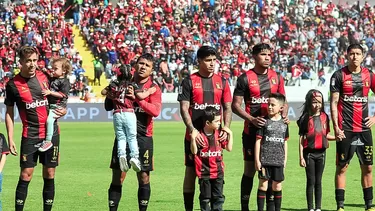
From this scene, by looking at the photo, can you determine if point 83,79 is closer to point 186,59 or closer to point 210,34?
point 186,59

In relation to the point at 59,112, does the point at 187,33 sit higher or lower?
higher

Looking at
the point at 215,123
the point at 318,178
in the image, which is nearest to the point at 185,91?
the point at 215,123

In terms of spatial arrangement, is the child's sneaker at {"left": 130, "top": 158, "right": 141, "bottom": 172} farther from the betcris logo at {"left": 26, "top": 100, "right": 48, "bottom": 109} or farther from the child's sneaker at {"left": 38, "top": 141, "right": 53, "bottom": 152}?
the betcris logo at {"left": 26, "top": 100, "right": 48, "bottom": 109}

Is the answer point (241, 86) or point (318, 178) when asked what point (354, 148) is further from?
point (241, 86)

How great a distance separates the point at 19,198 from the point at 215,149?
275 centimetres

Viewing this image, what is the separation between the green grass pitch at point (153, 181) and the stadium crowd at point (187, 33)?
14.7 meters

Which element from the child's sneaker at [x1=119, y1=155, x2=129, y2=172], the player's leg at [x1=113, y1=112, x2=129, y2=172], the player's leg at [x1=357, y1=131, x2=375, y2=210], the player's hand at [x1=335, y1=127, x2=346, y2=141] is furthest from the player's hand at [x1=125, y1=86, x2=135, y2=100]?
the player's leg at [x1=357, y1=131, x2=375, y2=210]

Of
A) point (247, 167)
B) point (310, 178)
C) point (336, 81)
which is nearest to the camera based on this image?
point (247, 167)

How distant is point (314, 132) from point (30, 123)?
4.10m

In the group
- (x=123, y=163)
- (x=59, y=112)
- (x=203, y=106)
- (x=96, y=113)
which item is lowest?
(x=96, y=113)

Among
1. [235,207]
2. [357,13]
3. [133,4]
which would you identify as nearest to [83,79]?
[133,4]

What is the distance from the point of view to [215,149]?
10.2 m

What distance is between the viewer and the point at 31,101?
1083 centimetres

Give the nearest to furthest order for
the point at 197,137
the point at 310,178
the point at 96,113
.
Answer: the point at 197,137
the point at 310,178
the point at 96,113
